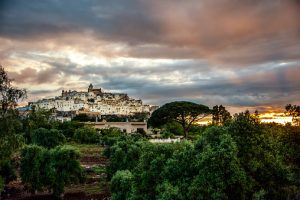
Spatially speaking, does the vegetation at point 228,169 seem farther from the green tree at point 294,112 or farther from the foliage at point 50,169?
the foliage at point 50,169

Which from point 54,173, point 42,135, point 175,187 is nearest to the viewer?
point 175,187

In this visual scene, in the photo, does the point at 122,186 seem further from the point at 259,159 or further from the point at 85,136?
the point at 85,136

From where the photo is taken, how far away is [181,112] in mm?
80875

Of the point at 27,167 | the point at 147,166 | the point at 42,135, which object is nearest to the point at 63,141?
the point at 42,135

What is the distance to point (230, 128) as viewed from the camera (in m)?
20.5

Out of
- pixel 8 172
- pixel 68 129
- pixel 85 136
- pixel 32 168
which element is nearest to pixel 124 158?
pixel 32 168

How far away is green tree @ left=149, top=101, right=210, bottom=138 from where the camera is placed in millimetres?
80625

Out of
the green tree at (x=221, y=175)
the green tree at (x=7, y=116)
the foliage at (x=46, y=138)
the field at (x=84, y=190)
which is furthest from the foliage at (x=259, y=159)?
the foliage at (x=46, y=138)

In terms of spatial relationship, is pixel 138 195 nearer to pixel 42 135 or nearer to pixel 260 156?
pixel 260 156

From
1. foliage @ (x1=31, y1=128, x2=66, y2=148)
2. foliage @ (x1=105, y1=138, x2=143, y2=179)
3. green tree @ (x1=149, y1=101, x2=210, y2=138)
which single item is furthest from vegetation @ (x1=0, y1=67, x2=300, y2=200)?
green tree @ (x1=149, y1=101, x2=210, y2=138)

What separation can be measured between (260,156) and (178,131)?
102 meters

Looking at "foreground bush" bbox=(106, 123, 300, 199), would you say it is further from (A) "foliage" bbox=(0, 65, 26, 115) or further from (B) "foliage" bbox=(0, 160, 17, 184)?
(B) "foliage" bbox=(0, 160, 17, 184)

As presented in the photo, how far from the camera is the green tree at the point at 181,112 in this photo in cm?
8062

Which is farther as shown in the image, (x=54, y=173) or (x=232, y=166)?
(x=54, y=173)
